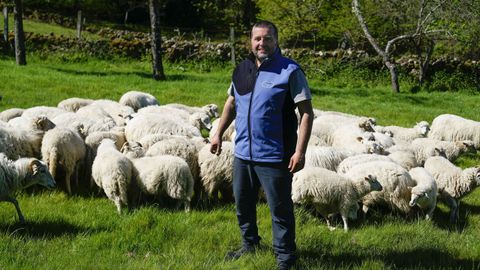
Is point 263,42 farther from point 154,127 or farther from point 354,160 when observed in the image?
point 154,127

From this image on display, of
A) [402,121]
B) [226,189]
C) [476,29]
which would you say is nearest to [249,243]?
[226,189]

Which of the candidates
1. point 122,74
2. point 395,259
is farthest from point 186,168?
point 122,74

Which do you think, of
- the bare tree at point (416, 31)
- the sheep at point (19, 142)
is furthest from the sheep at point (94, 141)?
the bare tree at point (416, 31)

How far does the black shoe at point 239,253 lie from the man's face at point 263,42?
1855 mm

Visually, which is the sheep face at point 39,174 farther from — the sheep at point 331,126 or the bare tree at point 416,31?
the bare tree at point 416,31

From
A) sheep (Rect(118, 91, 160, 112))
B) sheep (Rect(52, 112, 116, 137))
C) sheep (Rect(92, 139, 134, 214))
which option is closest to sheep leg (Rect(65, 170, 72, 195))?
sheep (Rect(92, 139, 134, 214))

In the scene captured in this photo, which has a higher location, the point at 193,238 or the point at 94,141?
the point at 94,141

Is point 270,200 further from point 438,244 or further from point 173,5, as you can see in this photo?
point 173,5

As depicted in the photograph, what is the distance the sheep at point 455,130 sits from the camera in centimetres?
1212

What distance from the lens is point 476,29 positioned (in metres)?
19.4

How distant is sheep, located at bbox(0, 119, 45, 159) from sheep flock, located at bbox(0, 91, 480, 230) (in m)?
0.01

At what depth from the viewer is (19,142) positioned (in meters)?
7.50

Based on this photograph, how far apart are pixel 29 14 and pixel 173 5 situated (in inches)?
417

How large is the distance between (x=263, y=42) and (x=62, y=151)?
411 cm
